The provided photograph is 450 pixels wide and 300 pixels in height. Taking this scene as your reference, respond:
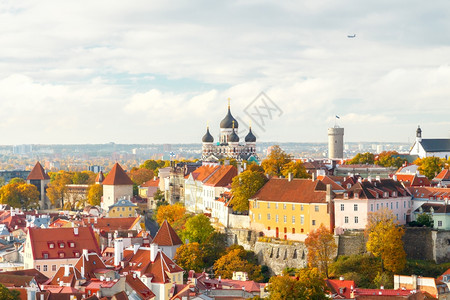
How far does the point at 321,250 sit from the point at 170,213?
84.3ft

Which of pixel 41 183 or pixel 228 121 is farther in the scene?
pixel 228 121

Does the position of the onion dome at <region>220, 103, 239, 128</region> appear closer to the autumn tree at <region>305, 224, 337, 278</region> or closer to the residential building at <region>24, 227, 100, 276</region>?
the residential building at <region>24, 227, 100, 276</region>

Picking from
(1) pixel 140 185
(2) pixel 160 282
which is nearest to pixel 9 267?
(2) pixel 160 282

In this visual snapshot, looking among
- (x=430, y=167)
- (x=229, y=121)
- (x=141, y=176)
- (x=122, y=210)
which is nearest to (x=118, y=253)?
(x=122, y=210)

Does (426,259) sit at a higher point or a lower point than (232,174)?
lower

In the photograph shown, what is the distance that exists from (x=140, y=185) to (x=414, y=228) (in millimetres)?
62778

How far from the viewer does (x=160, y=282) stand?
60625 mm

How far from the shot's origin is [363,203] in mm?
67125

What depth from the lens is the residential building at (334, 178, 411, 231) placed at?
67.2 meters

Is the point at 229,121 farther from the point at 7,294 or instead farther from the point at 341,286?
the point at 7,294

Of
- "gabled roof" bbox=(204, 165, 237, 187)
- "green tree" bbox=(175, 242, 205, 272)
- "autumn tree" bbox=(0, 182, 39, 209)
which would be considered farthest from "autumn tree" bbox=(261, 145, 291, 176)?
"autumn tree" bbox=(0, 182, 39, 209)

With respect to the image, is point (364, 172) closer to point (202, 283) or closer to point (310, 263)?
point (310, 263)

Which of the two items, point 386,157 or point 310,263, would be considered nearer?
point 310,263

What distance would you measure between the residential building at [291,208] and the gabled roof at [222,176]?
10291 mm
